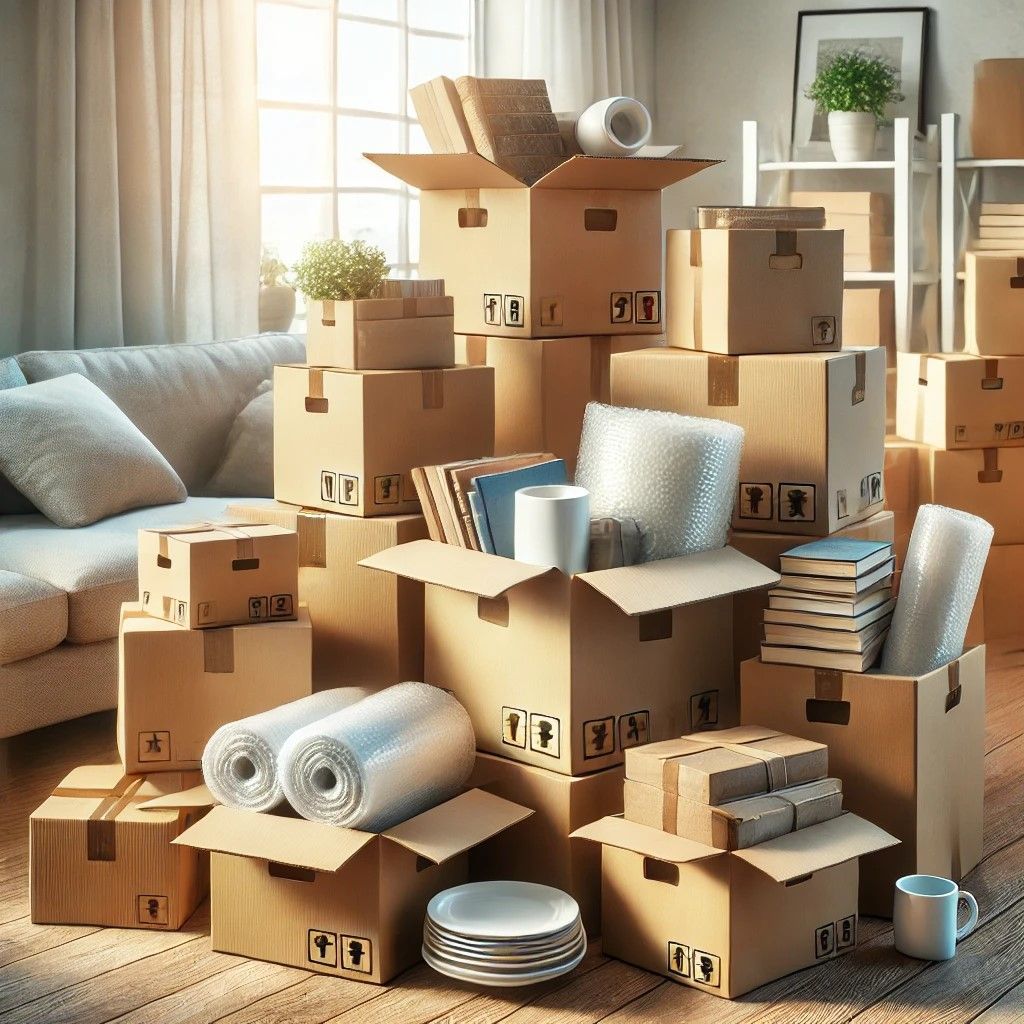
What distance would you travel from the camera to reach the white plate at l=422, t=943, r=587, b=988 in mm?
1978

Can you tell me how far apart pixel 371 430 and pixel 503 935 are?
92 centimetres

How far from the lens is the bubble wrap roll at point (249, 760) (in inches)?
84.1

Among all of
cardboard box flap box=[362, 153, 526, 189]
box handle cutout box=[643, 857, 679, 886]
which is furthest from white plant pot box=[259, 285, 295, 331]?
box handle cutout box=[643, 857, 679, 886]

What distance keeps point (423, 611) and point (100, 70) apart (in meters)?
1.98

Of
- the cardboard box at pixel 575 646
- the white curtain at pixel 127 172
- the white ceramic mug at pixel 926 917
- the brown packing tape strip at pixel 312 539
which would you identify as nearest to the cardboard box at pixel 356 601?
the brown packing tape strip at pixel 312 539

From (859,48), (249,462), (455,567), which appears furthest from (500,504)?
(859,48)

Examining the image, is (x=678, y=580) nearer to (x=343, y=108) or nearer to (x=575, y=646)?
(x=575, y=646)

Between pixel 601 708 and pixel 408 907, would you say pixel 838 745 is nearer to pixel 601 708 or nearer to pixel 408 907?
pixel 601 708

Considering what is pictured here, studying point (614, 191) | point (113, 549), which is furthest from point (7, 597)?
point (614, 191)

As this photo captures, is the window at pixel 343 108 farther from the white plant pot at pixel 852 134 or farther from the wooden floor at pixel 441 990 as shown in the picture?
the wooden floor at pixel 441 990

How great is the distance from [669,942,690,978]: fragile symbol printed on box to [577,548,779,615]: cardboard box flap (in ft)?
1.56

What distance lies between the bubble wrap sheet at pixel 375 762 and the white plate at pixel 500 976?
0.22 meters

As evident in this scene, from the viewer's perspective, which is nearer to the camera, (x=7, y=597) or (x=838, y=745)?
(x=838, y=745)

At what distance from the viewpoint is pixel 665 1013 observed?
1.96m
